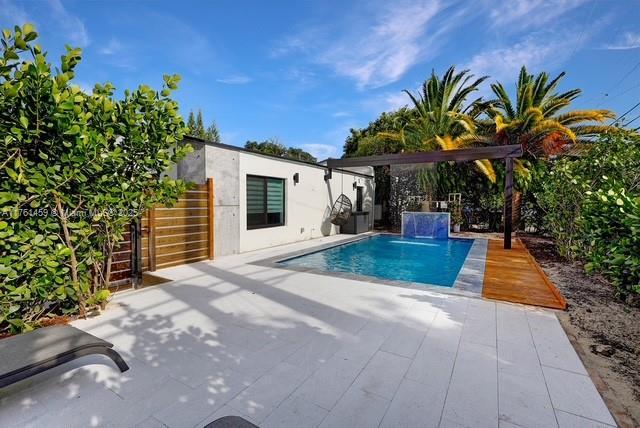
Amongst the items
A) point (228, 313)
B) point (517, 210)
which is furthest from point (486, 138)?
point (228, 313)

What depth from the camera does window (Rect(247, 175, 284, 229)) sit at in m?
9.16

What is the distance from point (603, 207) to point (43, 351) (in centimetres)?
486

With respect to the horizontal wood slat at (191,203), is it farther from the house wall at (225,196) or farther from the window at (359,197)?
the window at (359,197)

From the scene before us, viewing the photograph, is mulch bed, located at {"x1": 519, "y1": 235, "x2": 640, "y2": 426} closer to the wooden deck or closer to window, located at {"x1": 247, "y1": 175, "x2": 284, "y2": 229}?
the wooden deck

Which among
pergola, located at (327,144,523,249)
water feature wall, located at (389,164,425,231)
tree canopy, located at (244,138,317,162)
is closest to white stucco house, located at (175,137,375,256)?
pergola, located at (327,144,523,249)

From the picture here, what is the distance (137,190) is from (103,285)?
1559 millimetres

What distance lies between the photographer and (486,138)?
45.7 ft

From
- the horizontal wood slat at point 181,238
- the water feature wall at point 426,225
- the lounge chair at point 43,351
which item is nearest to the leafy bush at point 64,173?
the lounge chair at point 43,351

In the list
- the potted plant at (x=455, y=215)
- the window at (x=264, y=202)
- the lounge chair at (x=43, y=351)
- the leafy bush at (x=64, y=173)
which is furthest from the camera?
the potted plant at (x=455, y=215)

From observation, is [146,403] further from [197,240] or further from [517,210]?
[517,210]

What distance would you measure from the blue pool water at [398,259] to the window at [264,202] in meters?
1.95

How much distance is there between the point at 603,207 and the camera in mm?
2748

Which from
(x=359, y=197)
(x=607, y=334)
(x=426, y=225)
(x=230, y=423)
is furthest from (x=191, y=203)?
(x=359, y=197)

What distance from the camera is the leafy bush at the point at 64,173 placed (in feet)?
9.30
